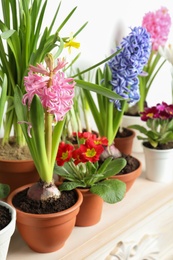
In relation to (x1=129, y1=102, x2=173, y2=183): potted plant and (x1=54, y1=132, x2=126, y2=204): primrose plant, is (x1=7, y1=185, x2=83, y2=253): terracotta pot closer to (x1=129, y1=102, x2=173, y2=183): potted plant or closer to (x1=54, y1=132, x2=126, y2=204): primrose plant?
(x1=54, y1=132, x2=126, y2=204): primrose plant

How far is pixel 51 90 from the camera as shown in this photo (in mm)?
667

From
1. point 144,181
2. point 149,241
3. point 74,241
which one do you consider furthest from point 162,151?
point 74,241

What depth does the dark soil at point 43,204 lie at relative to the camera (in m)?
0.72

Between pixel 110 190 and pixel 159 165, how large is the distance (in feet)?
1.03

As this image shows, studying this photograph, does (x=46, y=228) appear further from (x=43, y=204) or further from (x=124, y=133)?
(x=124, y=133)

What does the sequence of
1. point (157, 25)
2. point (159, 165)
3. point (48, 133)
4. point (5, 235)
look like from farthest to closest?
point (157, 25), point (159, 165), point (48, 133), point (5, 235)

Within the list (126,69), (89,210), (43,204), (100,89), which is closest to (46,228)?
(43,204)

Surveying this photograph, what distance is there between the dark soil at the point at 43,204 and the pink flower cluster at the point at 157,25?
0.72 m

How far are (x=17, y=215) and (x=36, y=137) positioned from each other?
0.47 ft

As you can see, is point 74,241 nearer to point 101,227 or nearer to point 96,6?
point 101,227

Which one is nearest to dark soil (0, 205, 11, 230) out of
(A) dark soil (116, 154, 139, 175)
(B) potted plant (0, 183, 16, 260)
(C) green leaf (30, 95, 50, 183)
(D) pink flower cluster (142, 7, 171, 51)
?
(B) potted plant (0, 183, 16, 260)

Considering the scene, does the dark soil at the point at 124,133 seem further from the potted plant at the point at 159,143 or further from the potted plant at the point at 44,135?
the potted plant at the point at 44,135

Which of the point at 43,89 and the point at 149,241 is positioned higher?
the point at 43,89

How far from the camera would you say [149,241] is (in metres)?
0.94
